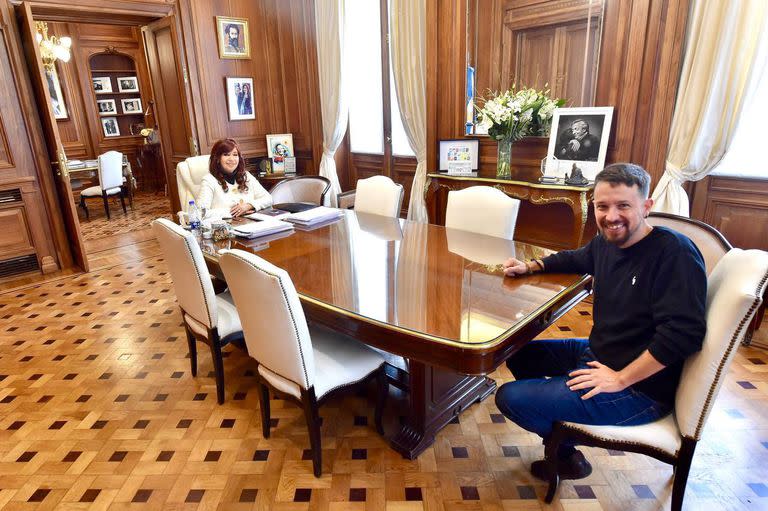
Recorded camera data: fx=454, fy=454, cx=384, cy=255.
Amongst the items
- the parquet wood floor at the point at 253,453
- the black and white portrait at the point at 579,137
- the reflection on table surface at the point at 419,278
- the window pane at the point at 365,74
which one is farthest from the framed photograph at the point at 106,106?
the black and white portrait at the point at 579,137

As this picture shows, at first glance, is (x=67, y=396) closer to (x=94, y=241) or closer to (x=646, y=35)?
(x=94, y=241)

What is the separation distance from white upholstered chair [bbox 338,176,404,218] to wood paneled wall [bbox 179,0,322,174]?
2.40m

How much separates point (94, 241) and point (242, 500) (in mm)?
4923

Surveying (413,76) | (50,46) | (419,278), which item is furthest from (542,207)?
(50,46)

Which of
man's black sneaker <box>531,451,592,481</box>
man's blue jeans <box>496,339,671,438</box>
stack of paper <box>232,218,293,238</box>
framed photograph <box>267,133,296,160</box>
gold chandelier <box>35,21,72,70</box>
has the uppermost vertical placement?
gold chandelier <box>35,21,72,70</box>

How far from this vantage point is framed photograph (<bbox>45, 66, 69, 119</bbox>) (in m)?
7.20

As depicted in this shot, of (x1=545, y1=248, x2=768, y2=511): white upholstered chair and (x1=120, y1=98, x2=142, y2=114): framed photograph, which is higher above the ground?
(x1=120, y1=98, x2=142, y2=114): framed photograph

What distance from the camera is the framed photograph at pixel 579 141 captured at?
3.21m

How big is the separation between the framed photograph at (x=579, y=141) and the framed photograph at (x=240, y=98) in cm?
363

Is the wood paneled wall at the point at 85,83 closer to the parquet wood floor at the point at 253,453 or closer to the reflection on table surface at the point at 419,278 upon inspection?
the parquet wood floor at the point at 253,453

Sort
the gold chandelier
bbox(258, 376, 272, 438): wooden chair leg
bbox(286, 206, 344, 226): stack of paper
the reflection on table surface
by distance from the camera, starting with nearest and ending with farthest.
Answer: the reflection on table surface < bbox(258, 376, 272, 438): wooden chair leg < bbox(286, 206, 344, 226): stack of paper < the gold chandelier

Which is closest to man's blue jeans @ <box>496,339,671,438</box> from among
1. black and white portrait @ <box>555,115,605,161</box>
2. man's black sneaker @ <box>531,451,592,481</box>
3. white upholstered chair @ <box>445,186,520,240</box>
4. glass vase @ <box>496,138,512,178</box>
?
man's black sneaker @ <box>531,451,592,481</box>

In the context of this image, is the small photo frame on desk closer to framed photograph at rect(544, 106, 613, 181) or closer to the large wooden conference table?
framed photograph at rect(544, 106, 613, 181)

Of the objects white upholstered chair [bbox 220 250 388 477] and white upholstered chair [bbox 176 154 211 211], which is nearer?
white upholstered chair [bbox 220 250 388 477]
